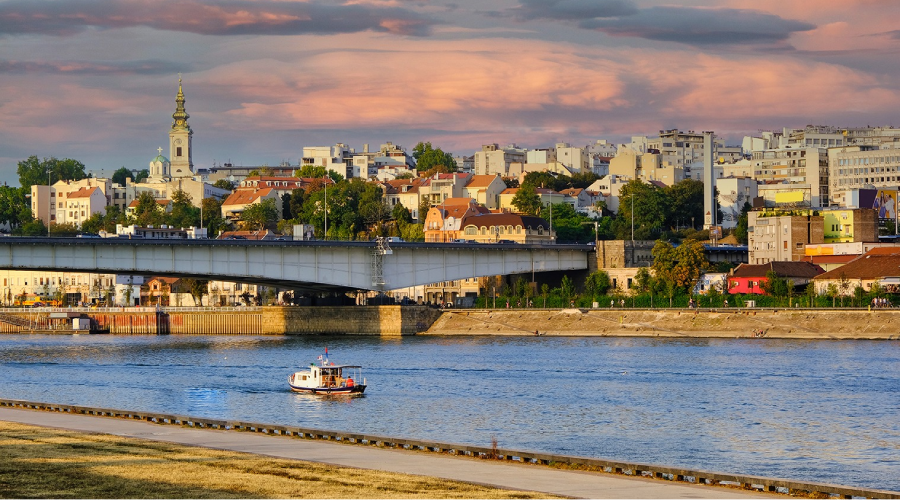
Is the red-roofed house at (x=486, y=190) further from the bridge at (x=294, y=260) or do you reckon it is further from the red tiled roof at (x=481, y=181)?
the bridge at (x=294, y=260)

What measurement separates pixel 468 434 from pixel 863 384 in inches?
990

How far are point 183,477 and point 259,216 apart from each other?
157m

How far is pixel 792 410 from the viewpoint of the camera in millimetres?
55656

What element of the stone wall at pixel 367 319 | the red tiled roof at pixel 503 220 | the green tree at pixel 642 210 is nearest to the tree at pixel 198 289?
the red tiled roof at pixel 503 220

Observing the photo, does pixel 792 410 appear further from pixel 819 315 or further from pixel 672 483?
pixel 819 315

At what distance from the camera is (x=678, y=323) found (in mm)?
107312

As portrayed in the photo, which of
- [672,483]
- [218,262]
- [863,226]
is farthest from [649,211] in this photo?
[672,483]

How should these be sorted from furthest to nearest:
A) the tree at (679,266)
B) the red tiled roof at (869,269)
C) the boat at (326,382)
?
the tree at (679,266) < the red tiled roof at (869,269) < the boat at (326,382)

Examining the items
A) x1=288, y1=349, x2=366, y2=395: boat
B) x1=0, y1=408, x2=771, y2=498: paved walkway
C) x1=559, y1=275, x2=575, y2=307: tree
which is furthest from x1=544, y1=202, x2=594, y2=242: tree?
x1=0, y1=408, x2=771, y2=498: paved walkway

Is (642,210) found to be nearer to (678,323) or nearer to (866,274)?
(866,274)

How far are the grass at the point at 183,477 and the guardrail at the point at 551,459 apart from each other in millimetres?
4409

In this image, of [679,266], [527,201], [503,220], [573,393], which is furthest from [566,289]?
[573,393]

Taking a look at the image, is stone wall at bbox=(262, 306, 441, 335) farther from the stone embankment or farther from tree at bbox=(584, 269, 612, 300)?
tree at bbox=(584, 269, 612, 300)

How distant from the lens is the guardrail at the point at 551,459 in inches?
1197
